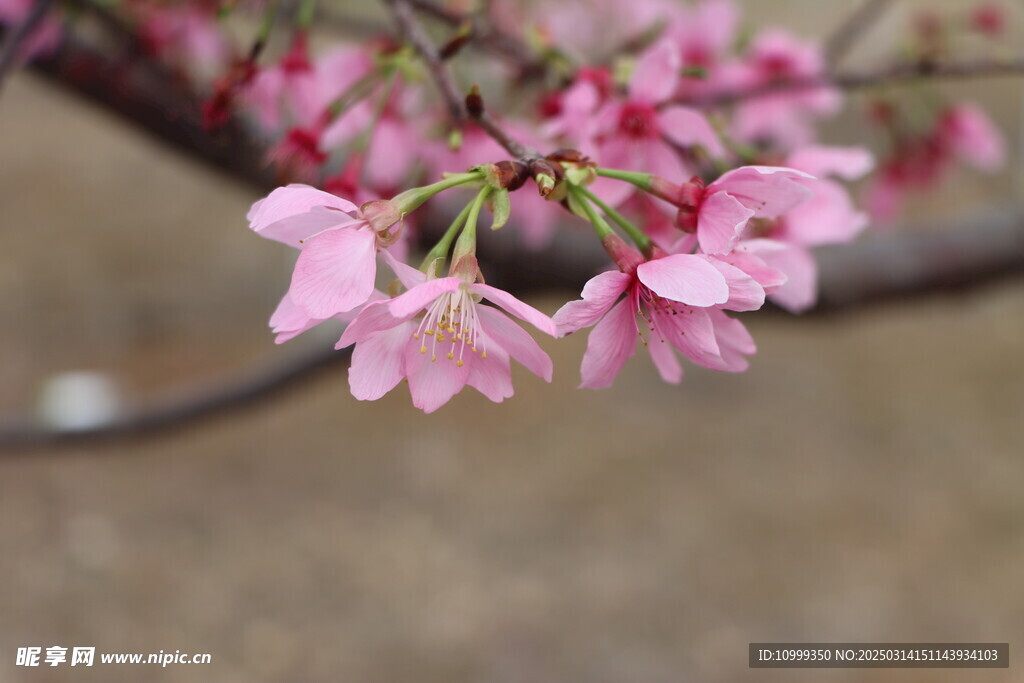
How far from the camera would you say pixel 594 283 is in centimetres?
36

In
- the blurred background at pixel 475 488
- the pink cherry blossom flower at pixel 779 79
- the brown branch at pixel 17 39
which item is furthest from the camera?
the blurred background at pixel 475 488

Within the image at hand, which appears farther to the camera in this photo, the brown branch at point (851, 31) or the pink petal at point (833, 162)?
the brown branch at point (851, 31)

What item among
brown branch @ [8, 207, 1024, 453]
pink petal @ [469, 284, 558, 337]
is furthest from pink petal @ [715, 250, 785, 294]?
brown branch @ [8, 207, 1024, 453]

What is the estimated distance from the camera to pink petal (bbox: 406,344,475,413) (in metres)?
0.40

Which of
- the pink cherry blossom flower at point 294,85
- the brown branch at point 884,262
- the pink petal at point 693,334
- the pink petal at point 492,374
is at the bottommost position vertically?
the pink petal at point 492,374

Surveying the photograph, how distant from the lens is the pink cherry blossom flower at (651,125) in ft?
1.68

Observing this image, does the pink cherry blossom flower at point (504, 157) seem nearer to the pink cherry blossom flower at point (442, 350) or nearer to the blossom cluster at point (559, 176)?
the blossom cluster at point (559, 176)

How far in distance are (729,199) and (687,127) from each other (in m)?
0.16

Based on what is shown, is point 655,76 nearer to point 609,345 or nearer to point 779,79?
point 609,345

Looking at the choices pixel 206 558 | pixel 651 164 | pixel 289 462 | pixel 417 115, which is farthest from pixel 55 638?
pixel 651 164

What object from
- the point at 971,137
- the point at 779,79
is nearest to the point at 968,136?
the point at 971,137

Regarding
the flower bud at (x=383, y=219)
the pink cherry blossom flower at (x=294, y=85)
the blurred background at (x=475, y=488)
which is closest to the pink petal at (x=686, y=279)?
the flower bud at (x=383, y=219)

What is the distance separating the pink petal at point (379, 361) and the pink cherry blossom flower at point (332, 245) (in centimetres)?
4

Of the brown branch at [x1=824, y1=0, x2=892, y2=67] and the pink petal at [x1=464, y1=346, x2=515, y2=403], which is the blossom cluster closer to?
the pink petal at [x1=464, y1=346, x2=515, y2=403]
